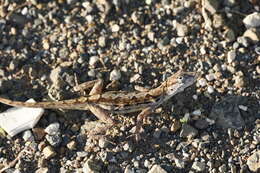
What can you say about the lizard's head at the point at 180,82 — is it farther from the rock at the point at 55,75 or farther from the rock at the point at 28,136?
the rock at the point at 28,136

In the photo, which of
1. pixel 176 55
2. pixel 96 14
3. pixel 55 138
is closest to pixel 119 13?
pixel 96 14

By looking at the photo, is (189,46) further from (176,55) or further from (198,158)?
(198,158)

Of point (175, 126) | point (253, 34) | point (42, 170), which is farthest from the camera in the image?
point (253, 34)

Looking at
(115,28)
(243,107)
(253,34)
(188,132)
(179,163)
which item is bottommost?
(179,163)

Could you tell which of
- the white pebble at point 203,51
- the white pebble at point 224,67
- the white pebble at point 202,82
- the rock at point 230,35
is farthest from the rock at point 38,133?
the rock at point 230,35

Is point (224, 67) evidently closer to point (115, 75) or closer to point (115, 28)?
point (115, 75)

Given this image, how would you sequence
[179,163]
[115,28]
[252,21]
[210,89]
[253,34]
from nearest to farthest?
1. [179,163]
2. [210,89]
3. [253,34]
4. [252,21]
5. [115,28]

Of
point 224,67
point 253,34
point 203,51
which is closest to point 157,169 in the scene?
point 224,67
